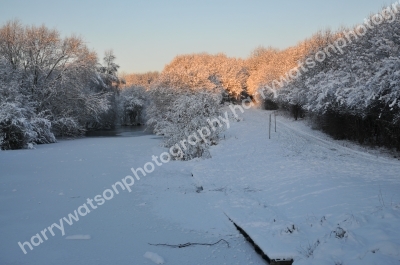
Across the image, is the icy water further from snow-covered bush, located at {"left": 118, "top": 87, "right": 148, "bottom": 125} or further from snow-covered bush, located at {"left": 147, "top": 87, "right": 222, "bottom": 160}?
snow-covered bush, located at {"left": 147, "top": 87, "right": 222, "bottom": 160}

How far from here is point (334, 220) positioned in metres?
6.42

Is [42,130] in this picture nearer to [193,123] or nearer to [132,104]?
[193,123]

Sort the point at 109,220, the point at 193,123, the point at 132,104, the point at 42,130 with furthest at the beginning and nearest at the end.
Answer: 1. the point at 132,104
2. the point at 42,130
3. the point at 193,123
4. the point at 109,220

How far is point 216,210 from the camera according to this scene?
855 cm

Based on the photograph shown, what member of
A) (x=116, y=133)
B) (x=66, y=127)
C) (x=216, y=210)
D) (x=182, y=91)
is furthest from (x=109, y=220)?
(x=116, y=133)

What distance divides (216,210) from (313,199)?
2665 millimetres

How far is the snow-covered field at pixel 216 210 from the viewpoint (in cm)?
562

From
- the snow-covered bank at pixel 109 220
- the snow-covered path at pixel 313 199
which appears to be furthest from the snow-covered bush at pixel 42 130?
the snow-covered path at pixel 313 199

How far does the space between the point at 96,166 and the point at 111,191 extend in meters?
4.96

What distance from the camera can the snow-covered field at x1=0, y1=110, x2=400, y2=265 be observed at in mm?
5617

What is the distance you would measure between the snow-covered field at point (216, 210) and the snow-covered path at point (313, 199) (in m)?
0.03

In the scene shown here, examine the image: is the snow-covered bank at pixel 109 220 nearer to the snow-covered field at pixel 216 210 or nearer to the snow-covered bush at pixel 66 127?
the snow-covered field at pixel 216 210

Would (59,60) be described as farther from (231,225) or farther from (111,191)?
(231,225)

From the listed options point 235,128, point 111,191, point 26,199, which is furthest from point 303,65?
point 26,199
